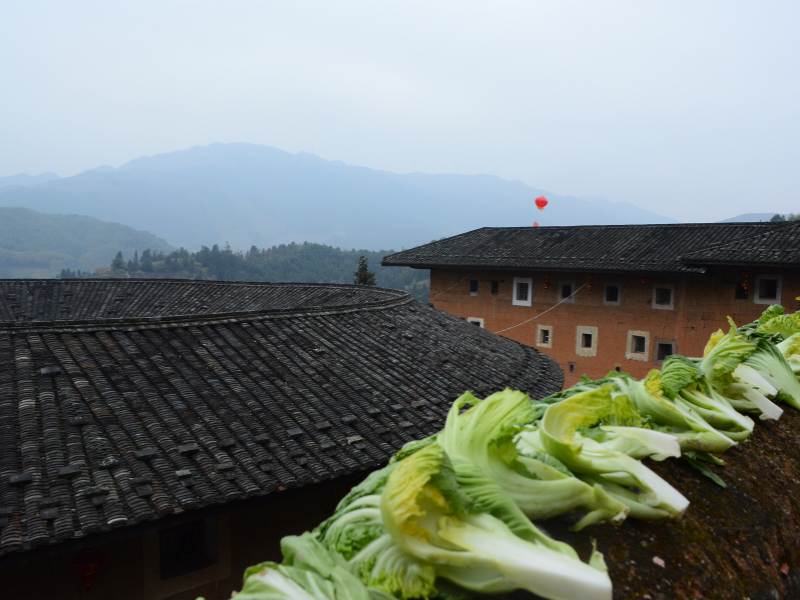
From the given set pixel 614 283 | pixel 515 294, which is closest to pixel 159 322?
pixel 614 283

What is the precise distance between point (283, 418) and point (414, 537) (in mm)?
7007

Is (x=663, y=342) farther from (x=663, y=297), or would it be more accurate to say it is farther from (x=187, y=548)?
(x=187, y=548)

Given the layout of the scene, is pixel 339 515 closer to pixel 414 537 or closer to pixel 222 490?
pixel 414 537

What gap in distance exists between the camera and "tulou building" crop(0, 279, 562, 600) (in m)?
5.84

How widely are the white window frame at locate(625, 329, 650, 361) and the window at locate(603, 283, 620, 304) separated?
3.85 feet

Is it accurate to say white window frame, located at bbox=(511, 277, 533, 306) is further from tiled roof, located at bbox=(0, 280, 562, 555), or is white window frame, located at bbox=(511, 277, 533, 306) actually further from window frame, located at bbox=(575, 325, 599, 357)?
tiled roof, located at bbox=(0, 280, 562, 555)

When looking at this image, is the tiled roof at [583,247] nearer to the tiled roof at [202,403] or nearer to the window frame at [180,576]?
the tiled roof at [202,403]

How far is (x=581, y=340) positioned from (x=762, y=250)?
274 inches

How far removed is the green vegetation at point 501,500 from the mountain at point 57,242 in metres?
143

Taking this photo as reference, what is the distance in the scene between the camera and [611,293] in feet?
71.3

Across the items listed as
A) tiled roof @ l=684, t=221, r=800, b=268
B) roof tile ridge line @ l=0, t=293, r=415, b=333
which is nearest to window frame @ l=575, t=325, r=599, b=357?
tiled roof @ l=684, t=221, r=800, b=268

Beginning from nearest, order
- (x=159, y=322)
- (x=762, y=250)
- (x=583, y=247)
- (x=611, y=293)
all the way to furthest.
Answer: (x=159, y=322) → (x=762, y=250) → (x=611, y=293) → (x=583, y=247)

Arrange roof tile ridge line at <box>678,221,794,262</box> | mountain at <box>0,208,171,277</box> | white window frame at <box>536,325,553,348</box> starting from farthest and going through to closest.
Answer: mountain at <box>0,208,171,277</box>
white window frame at <box>536,325,553,348</box>
roof tile ridge line at <box>678,221,794,262</box>

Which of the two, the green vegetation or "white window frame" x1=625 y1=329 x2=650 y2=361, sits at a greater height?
the green vegetation
